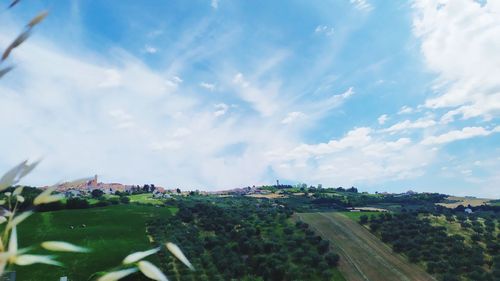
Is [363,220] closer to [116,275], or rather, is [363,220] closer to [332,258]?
[332,258]

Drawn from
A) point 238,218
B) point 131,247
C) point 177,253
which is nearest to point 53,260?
point 177,253

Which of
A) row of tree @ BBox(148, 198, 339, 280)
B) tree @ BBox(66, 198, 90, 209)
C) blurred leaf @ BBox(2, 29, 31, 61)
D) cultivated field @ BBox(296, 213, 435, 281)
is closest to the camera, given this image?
blurred leaf @ BBox(2, 29, 31, 61)

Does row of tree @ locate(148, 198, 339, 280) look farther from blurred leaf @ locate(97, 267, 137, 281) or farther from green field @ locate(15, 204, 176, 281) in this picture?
blurred leaf @ locate(97, 267, 137, 281)

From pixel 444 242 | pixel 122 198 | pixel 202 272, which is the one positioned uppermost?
pixel 122 198

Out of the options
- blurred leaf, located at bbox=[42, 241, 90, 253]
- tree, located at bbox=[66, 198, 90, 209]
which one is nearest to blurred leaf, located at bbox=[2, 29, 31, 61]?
blurred leaf, located at bbox=[42, 241, 90, 253]

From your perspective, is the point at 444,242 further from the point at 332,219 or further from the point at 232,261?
the point at 232,261

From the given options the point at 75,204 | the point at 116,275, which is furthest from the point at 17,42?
the point at 75,204
